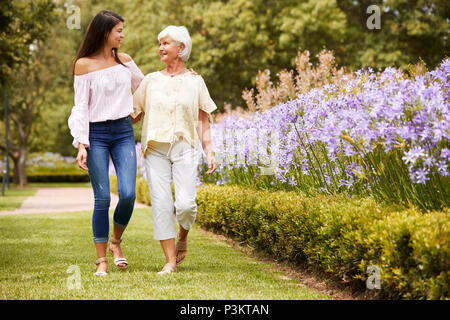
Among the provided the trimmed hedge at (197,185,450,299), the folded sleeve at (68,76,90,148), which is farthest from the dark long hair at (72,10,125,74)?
the trimmed hedge at (197,185,450,299)

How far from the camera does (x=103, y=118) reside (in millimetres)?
4961

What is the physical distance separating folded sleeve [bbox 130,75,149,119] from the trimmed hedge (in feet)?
5.25

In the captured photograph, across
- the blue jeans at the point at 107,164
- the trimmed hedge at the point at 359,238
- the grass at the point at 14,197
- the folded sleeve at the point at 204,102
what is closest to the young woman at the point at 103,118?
the blue jeans at the point at 107,164

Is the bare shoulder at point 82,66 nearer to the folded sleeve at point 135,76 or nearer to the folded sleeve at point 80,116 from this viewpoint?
the folded sleeve at point 80,116

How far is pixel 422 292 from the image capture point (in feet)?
11.1

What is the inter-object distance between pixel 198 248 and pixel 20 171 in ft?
83.2

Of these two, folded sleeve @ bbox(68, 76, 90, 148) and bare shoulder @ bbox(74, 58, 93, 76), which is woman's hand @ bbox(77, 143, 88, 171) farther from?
bare shoulder @ bbox(74, 58, 93, 76)

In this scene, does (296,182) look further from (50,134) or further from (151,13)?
(50,134)

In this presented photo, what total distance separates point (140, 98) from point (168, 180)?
807 mm

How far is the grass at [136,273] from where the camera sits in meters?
4.22

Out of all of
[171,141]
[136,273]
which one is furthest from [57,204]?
[171,141]

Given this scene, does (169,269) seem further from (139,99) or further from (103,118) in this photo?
(139,99)

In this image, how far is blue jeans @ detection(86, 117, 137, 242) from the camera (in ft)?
16.3

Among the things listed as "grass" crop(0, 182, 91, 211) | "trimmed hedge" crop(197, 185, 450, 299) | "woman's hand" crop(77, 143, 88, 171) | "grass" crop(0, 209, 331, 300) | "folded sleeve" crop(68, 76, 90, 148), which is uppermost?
"folded sleeve" crop(68, 76, 90, 148)
